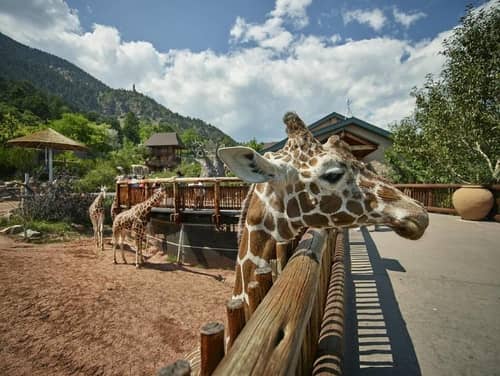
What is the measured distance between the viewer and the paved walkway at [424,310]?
2299 mm

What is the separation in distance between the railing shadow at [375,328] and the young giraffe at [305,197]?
3.96ft

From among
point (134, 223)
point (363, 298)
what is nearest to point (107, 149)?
point (134, 223)

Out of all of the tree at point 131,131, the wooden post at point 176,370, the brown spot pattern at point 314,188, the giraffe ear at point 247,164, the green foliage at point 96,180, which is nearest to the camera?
the wooden post at point 176,370

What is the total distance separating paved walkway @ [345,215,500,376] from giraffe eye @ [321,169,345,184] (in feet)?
5.44

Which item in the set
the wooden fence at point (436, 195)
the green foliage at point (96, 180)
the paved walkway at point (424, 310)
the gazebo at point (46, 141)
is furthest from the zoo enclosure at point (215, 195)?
the green foliage at point (96, 180)

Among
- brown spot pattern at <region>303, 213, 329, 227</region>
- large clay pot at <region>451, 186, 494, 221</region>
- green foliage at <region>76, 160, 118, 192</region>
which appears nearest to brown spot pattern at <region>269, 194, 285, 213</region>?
brown spot pattern at <region>303, 213, 329, 227</region>

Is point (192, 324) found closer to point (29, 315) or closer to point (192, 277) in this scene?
point (192, 277)

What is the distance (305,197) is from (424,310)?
239cm

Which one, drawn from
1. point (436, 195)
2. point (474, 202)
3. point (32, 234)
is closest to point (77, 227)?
point (32, 234)

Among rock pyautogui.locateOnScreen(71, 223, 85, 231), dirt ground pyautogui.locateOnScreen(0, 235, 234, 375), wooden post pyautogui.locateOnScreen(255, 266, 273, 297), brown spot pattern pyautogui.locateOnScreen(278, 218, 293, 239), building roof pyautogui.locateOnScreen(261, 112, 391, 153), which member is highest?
building roof pyautogui.locateOnScreen(261, 112, 391, 153)

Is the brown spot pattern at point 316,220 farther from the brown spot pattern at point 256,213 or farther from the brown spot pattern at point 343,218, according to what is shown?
the brown spot pattern at point 256,213

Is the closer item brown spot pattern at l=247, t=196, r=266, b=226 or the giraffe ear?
the giraffe ear

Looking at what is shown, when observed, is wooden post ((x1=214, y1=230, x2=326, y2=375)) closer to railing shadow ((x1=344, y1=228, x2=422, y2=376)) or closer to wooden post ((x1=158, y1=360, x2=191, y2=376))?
wooden post ((x1=158, y1=360, x2=191, y2=376))

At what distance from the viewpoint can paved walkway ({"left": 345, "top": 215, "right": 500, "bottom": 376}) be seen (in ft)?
7.54
